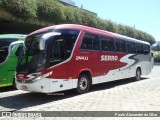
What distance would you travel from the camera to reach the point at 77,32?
10.9m

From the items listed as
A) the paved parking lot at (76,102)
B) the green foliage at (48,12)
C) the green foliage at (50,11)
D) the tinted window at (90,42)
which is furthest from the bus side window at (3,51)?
the green foliage at (50,11)

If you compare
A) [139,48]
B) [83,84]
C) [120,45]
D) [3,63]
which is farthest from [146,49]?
[3,63]

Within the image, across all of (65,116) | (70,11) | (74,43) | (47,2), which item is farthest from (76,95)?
(70,11)

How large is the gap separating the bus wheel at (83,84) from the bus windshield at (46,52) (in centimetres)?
143

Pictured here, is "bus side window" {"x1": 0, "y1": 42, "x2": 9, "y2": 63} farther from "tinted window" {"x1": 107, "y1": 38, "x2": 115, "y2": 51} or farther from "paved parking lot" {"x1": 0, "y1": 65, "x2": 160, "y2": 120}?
"tinted window" {"x1": 107, "y1": 38, "x2": 115, "y2": 51}

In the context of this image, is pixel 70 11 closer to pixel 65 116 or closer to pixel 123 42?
pixel 123 42

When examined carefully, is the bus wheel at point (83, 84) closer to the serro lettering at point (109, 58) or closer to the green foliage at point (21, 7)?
the serro lettering at point (109, 58)

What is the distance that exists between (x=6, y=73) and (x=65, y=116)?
5.71 m

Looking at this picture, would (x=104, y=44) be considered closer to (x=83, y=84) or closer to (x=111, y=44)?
(x=111, y=44)

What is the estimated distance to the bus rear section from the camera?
30.2 feet

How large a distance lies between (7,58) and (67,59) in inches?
140

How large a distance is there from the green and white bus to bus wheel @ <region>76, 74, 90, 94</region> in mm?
3496

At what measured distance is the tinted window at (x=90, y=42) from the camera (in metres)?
11.3

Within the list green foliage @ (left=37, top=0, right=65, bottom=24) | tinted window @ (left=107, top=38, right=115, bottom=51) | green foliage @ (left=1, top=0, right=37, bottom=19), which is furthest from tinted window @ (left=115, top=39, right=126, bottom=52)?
green foliage @ (left=37, top=0, right=65, bottom=24)
